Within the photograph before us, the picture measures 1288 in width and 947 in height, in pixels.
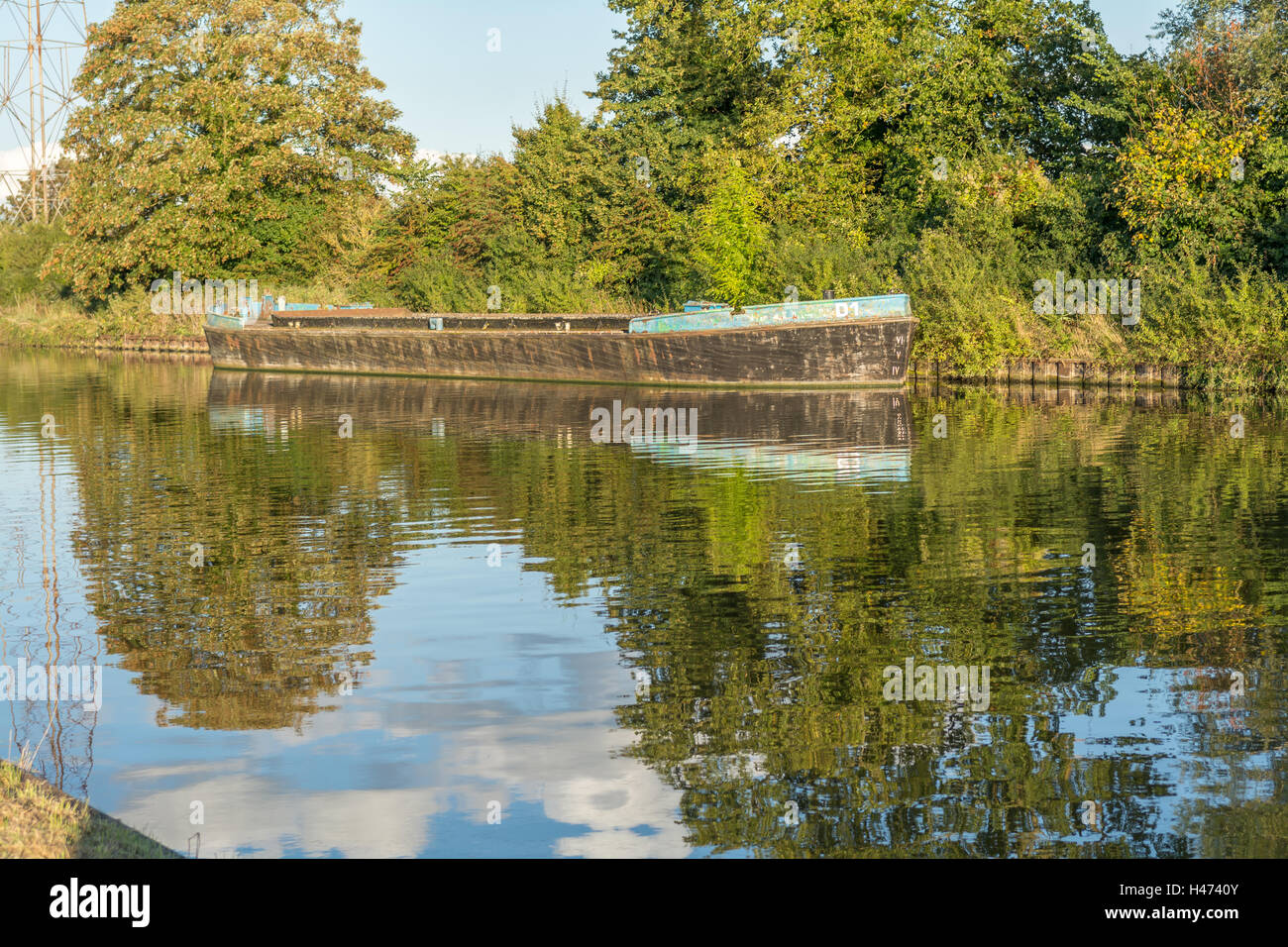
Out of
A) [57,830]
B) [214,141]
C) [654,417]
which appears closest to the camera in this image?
[57,830]

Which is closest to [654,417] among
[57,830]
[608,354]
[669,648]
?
[608,354]

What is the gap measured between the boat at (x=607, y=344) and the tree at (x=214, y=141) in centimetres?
1497

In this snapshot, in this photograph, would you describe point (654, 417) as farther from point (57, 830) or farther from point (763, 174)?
point (57, 830)

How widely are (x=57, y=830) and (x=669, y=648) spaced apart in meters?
4.77

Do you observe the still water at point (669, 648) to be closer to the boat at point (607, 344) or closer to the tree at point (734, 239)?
the boat at point (607, 344)

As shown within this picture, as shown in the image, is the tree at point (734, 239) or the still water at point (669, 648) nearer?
the still water at point (669, 648)

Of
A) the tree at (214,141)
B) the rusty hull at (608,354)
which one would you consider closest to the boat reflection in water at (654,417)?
the rusty hull at (608,354)

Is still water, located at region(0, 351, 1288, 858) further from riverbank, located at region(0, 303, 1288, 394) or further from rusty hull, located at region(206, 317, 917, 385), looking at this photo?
rusty hull, located at region(206, 317, 917, 385)

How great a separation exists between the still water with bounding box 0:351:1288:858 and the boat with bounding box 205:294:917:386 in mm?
11284

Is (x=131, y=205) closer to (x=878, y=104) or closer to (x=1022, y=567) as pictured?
(x=878, y=104)

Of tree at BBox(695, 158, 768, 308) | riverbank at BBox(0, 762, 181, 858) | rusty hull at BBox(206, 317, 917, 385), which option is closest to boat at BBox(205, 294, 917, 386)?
rusty hull at BBox(206, 317, 917, 385)

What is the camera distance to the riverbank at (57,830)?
19.2ft

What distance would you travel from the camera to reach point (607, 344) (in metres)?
35.3

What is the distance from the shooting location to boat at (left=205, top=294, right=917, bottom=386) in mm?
32125
